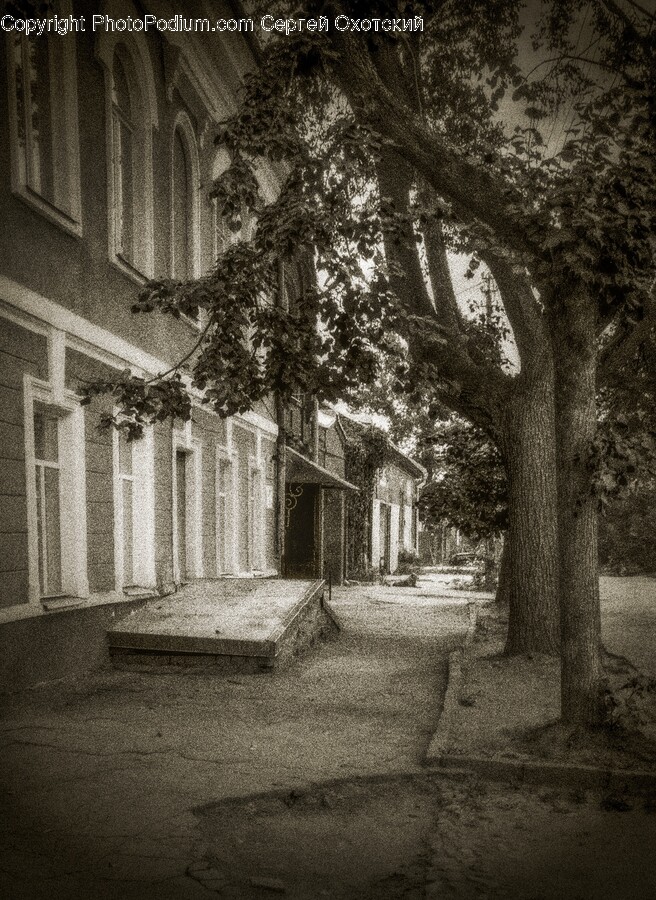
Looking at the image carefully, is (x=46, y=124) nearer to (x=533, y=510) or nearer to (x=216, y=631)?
(x=216, y=631)

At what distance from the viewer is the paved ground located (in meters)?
3.55

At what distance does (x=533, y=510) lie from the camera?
8.62 m

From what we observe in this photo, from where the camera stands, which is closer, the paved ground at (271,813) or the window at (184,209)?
the paved ground at (271,813)

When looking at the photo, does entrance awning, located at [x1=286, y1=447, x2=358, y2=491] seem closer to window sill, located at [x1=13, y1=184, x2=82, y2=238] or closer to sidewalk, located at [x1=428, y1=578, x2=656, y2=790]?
sidewalk, located at [x1=428, y1=578, x2=656, y2=790]

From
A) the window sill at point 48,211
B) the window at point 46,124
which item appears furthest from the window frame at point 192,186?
the window sill at point 48,211

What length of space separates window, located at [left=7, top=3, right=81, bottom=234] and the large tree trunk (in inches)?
178

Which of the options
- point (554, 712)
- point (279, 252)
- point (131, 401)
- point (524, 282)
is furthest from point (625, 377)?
point (131, 401)

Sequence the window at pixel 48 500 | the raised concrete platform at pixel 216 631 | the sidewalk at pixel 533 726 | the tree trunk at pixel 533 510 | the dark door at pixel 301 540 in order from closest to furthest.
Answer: the sidewalk at pixel 533 726 < the window at pixel 48 500 < the raised concrete platform at pixel 216 631 < the tree trunk at pixel 533 510 < the dark door at pixel 301 540

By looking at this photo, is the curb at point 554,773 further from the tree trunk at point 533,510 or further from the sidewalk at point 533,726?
the tree trunk at point 533,510

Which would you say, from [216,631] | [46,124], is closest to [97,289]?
[46,124]

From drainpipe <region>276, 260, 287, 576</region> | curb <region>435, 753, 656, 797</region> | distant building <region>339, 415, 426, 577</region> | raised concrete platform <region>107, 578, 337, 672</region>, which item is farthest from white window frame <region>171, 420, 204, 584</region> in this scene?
distant building <region>339, 415, 426, 577</region>

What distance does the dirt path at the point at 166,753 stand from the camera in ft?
12.1

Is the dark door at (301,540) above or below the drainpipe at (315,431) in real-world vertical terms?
below

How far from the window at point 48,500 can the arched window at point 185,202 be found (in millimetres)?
4202
